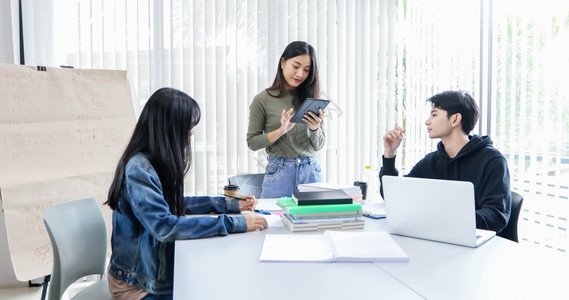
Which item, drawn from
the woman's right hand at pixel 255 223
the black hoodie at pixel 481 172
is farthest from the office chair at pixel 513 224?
the woman's right hand at pixel 255 223

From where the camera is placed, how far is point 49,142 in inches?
90.0

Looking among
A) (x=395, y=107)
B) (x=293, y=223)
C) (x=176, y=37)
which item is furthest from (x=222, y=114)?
(x=293, y=223)

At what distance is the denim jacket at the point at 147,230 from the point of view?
1284 millimetres

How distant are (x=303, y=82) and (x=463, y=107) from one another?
911mm

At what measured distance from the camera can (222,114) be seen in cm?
310

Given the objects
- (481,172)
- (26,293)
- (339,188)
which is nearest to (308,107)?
(339,188)

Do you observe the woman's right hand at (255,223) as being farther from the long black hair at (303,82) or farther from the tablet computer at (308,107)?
the long black hair at (303,82)

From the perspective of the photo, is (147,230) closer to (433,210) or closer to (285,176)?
(433,210)

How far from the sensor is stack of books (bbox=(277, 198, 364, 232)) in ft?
4.89

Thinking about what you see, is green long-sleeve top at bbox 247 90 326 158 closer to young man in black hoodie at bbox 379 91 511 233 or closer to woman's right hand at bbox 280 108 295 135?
woman's right hand at bbox 280 108 295 135

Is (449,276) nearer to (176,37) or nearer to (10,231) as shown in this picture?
(10,231)

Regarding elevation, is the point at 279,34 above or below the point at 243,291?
above

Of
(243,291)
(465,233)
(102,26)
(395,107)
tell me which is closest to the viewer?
(243,291)

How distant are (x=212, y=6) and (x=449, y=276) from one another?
258 cm
